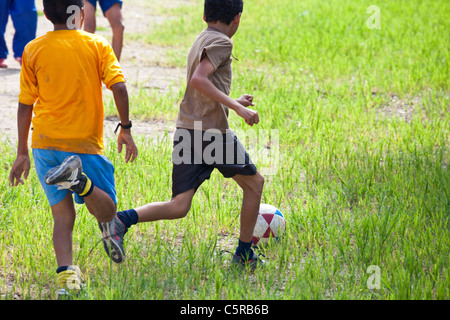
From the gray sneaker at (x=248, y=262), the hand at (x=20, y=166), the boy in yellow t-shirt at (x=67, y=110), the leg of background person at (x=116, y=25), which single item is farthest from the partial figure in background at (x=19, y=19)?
the gray sneaker at (x=248, y=262)

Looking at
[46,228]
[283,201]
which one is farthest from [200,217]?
[46,228]

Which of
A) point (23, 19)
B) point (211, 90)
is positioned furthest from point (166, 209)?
point (23, 19)

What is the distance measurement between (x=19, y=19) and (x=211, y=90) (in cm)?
532

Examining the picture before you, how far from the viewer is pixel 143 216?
3248 mm

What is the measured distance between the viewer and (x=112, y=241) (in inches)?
121

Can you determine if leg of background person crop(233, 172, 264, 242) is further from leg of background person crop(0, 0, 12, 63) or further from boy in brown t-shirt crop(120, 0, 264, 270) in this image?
leg of background person crop(0, 0, 12, 63)

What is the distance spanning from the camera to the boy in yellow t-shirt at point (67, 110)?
9.40 feet

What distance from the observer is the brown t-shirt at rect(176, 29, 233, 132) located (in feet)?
10.3

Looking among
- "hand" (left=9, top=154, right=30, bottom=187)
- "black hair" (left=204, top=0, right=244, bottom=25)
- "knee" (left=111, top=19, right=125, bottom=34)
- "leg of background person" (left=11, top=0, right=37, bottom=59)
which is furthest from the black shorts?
"leg of background person" (left=11, top=0, right=37, bottom=59)

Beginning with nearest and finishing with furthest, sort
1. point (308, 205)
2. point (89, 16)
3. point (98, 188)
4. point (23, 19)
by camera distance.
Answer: point (98, 188) → point (308, 205) → point (89, 16) → point (23, 19)

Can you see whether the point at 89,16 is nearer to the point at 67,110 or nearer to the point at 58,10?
the point at 58,10

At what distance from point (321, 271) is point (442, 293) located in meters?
0.64

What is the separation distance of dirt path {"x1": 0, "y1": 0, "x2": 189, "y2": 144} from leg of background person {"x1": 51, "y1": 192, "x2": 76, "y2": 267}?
2.36 m

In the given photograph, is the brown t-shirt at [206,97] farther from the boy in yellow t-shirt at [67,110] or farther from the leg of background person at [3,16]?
the leg of background person at [3,16]
